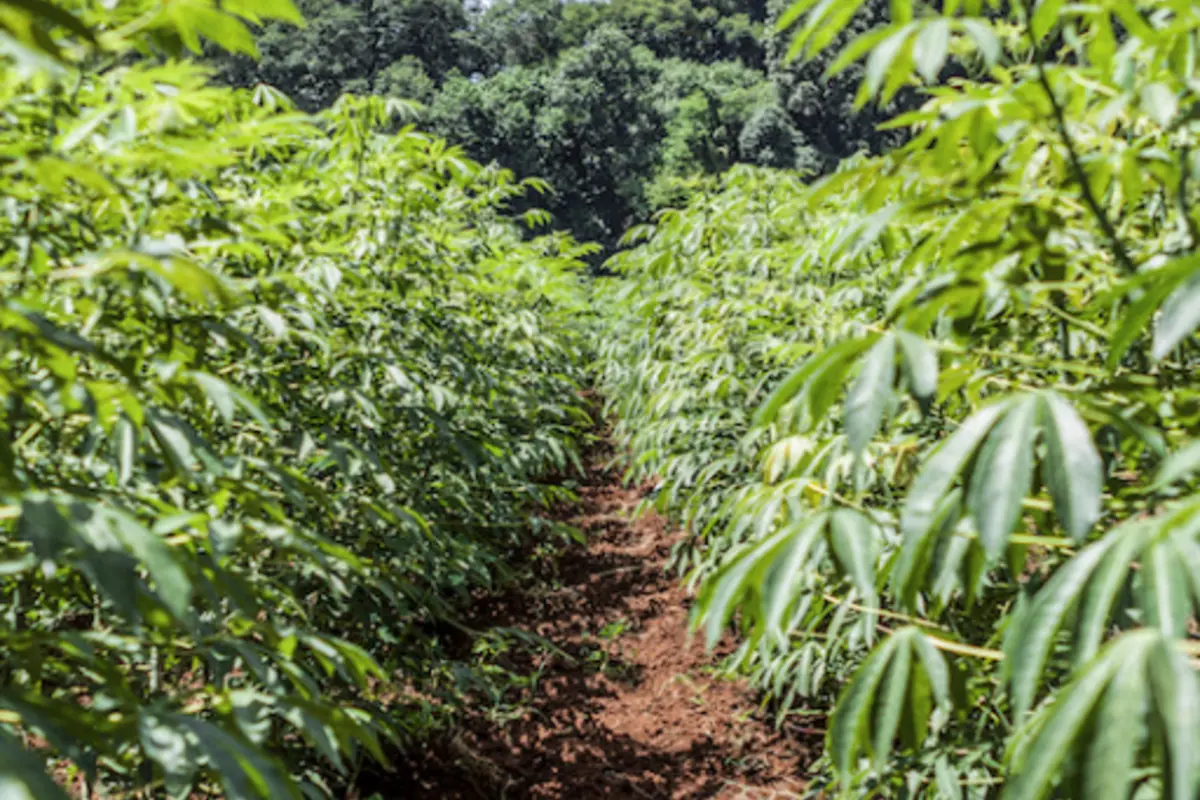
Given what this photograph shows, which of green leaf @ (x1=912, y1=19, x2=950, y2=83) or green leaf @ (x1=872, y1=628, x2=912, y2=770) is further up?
green leaf @ (x1=912, y1=19, x2=950, y2=83)

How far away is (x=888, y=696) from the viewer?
801 millimetres

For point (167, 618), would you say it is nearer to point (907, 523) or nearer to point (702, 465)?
point (907, 523)

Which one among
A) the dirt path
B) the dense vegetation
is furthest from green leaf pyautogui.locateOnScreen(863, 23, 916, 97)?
the dirt path

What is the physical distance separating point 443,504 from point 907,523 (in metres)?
1.87

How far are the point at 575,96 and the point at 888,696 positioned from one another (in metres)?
27.5

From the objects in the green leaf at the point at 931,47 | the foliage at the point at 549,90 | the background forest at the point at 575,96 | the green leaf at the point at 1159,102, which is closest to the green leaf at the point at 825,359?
the green leaf at the point at 931,47

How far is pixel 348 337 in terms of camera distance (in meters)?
1.94

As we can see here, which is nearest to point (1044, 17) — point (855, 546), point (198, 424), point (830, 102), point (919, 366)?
point (919, 366)

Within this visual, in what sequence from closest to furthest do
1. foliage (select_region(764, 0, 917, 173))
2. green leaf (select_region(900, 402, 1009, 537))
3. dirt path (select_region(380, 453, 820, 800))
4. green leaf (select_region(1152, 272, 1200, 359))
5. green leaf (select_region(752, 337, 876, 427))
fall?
green leaf (select_region(1152, 272, 1200, 359)), green leaf (select_region(900, 402, 1009, 537)), green leaf (select_region(752, 337, 876, 427)), dirt path (select_region(380, 453, 820, 800)), foliage (select_region(764, 0, 917, 173))

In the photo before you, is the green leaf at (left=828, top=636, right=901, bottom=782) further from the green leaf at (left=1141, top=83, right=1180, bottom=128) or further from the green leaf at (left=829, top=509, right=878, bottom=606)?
the green leaf at (left=1141, top=83, right=1180, bottom=128)

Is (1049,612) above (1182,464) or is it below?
below

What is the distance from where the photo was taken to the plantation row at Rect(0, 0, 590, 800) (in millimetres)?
750

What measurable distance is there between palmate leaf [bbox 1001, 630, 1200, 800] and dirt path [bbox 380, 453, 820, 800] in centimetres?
196

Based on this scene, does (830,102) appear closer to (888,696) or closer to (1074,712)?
(888,696)
